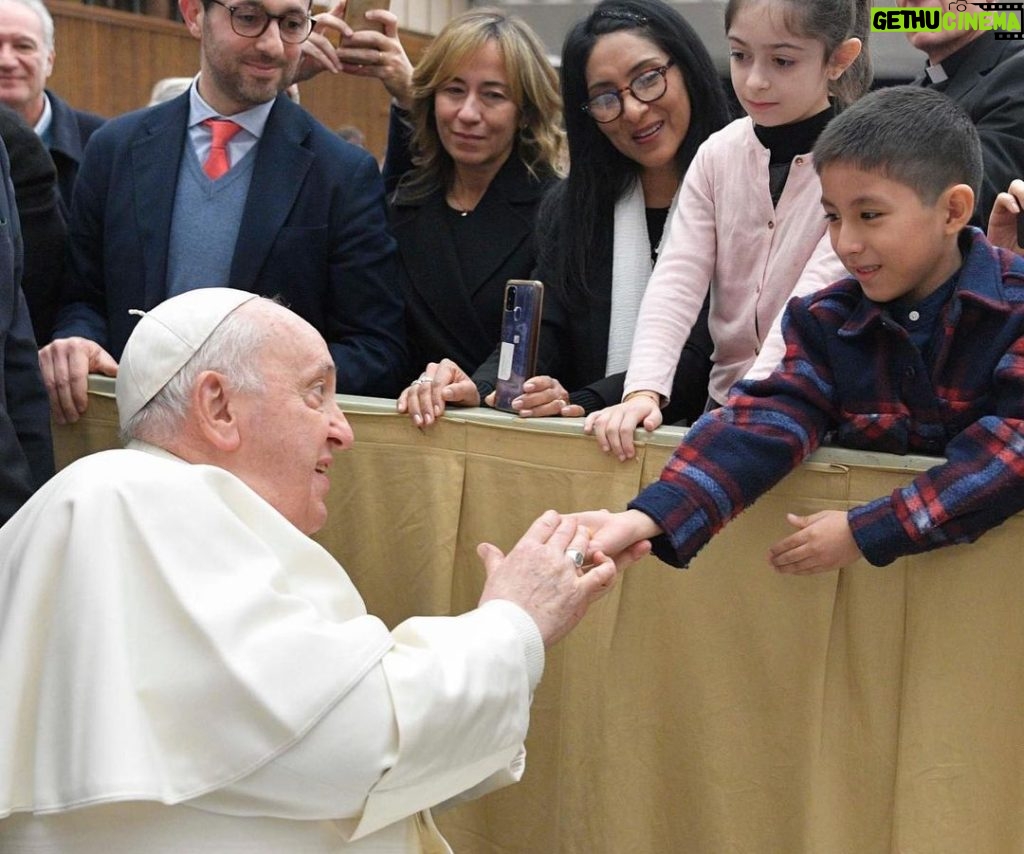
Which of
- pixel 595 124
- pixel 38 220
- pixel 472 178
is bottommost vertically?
pixel 38 220

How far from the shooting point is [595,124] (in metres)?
3.35

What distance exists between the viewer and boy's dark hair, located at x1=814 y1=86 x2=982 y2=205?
230 centimetres

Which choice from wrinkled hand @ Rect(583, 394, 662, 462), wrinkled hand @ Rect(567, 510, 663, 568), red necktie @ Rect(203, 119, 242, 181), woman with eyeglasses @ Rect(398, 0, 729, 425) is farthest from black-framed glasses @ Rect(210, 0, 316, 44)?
wrinkled hand @ Rect(567, 510, 663, 568)

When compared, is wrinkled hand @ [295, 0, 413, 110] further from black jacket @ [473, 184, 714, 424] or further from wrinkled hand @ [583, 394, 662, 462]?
wrinkled hand @ [583, 394, 662, 462]

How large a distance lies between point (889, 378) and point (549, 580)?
67 cm

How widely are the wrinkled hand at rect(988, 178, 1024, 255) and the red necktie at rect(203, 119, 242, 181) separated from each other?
181cm

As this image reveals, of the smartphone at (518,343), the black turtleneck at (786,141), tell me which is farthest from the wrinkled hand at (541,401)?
the black turtleneck at (786,141)

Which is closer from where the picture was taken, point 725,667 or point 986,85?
point 725,667

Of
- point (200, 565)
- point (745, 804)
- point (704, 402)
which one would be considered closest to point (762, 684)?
point (745, 804)

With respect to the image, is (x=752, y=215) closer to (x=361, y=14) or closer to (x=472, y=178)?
(x=472, y=178)

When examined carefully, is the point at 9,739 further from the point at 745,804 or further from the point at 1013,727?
the point at 1013,727

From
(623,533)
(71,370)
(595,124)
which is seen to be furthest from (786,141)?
(71,370)

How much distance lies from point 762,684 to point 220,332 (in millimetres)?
1161

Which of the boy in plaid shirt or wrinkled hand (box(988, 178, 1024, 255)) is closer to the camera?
the boy in plaid shirt
